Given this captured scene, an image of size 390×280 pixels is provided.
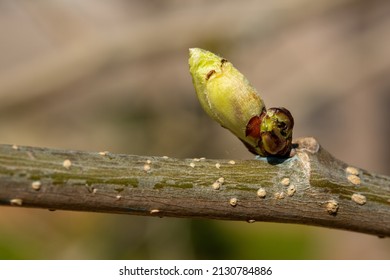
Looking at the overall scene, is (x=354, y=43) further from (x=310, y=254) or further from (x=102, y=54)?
(x=310, y=254)

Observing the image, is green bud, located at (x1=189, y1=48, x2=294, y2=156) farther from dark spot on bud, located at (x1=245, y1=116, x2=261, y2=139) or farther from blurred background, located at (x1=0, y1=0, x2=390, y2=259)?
blurred background, located at (x1=0, y1=0, x2=390, y2=259)

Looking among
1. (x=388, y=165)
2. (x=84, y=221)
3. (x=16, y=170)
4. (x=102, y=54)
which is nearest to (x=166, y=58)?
(x=102, y=54)

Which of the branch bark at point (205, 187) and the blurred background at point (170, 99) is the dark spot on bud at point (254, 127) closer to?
the branch bark at point (205, 187)

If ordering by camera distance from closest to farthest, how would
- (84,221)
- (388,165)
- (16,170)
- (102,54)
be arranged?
(16,170) → (84,221) → (102,54) → (388,165)

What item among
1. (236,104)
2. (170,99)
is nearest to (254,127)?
(236,104)

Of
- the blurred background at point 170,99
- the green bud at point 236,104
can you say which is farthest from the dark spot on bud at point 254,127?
the blurred background at point 170,99
